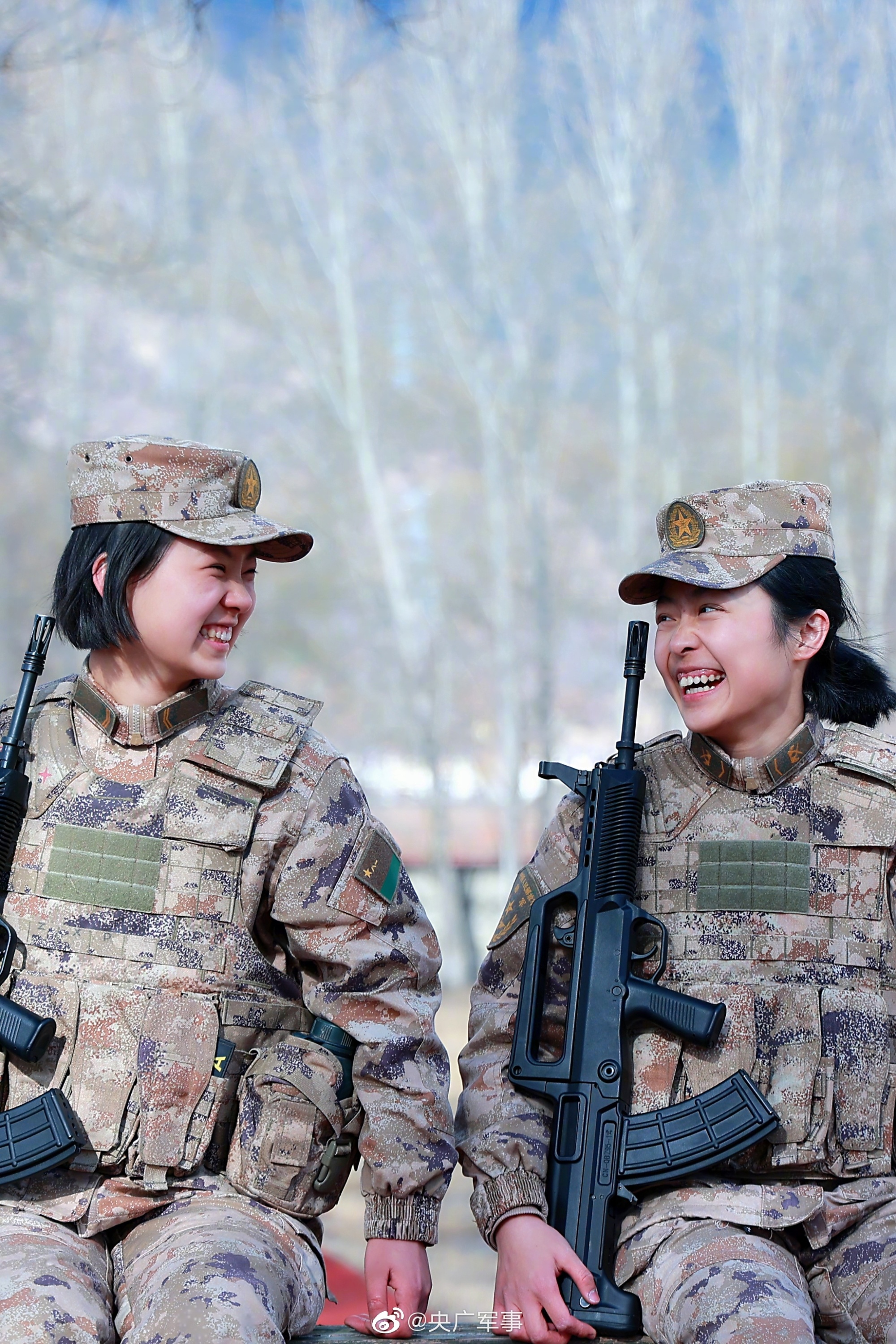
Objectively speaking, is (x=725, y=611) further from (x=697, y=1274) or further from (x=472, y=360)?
(x=472, y=360)

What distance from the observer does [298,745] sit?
2.88 meters

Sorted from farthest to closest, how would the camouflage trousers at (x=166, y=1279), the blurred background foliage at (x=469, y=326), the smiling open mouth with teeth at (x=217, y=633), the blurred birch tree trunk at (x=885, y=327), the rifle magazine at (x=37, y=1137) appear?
the blurred background foliage at (x=469, y=326), the blurred birch tree trunk at (x=885, y=327), the smiling open mouth with teeth at (x=217, y=633), the rifle magazine at (x=37, y=1137), the camouflage trousers at (x=166, y=1279)

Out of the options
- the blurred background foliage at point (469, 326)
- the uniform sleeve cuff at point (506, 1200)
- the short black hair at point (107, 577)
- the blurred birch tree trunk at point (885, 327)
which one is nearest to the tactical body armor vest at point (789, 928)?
the uniform sleeve cuff at point (506, 1200)

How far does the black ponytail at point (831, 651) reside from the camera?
2.93 m

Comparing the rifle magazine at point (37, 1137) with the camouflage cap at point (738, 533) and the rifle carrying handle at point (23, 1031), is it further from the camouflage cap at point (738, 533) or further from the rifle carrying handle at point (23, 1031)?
the camouflage cap at point (738, 533)

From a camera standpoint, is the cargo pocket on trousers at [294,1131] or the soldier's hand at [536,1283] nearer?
the soldier's hand at [536,1283]

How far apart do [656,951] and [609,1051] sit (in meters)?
0.24

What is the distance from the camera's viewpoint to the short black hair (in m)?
2.83

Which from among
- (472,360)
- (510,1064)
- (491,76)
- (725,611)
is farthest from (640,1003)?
(491,76)

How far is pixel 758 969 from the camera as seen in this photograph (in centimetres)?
275

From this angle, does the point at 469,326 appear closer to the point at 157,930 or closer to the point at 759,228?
the point at 759,228

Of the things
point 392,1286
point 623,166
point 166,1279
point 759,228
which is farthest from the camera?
point 623,166

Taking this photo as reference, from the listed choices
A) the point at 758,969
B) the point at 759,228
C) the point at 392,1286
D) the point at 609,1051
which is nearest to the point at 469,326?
the point at 759,228

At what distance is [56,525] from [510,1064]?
618 inches
